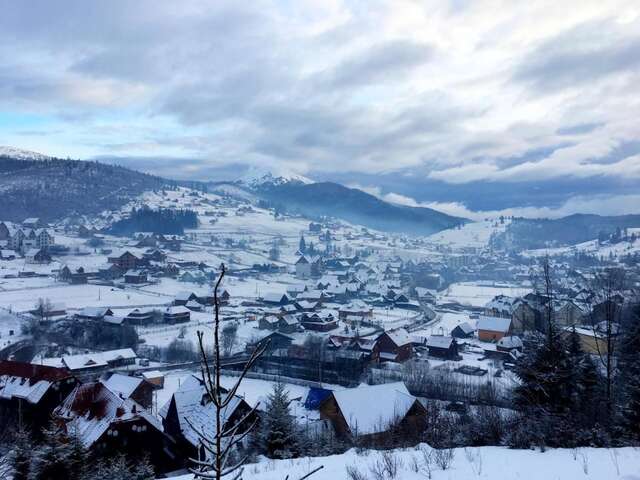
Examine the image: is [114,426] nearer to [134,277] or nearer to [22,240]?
[134,277]

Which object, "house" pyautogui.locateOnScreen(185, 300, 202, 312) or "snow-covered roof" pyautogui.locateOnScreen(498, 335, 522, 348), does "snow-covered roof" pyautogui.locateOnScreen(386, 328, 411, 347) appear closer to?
"snow-covered roof" pyautogui.locateOnScreen(498, 335, 522, 348)

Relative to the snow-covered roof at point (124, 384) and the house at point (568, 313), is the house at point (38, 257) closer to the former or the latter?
the snow-covered roof at point (124, 384)

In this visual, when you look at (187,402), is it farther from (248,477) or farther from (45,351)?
(45,351)

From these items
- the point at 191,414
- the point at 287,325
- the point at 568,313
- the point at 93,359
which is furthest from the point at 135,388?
the point at 568,313

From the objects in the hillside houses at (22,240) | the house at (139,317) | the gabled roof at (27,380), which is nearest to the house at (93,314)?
the house at (139,317)

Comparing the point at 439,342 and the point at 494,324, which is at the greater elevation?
the point at 494,324
